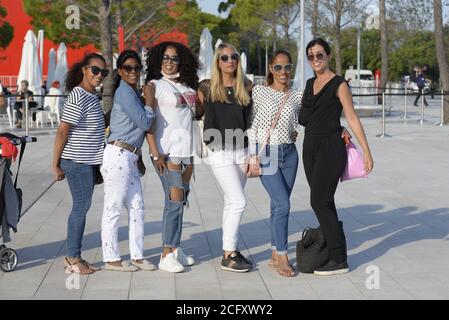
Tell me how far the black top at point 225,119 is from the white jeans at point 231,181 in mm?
72

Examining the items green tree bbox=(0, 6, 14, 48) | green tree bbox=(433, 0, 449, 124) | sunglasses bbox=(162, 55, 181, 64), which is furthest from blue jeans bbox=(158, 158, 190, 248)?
green tree bbox=(0, 6, 14, 48)

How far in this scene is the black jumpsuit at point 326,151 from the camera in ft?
22.6

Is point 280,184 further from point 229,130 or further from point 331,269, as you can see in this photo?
point 331,269

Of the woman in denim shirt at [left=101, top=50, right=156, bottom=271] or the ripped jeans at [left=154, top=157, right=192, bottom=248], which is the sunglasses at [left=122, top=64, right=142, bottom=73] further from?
the ripped jeans at [left=154, top=157, right=192, bottom=248]

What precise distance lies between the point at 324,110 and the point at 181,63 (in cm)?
117

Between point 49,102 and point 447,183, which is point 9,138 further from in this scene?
point 49,102

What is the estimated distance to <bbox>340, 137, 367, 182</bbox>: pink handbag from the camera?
6.91 metres

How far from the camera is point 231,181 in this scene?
6949 mm

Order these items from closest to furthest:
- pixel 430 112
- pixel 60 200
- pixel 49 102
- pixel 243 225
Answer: pixel 243 225 → pixel 60 200 → pixel 49 102 → pixel 430 112

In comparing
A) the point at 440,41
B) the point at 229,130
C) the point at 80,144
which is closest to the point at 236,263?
the point at 229,130

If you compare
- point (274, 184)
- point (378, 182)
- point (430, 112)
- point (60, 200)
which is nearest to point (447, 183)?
point (378, 182)

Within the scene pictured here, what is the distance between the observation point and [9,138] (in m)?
7.15

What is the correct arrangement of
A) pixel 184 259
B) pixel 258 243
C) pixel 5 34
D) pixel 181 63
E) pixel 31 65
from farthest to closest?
pixel 5 34 < pixel 31 65 < pixel 258 243 < pixel 184 259 < pixel 181 63
